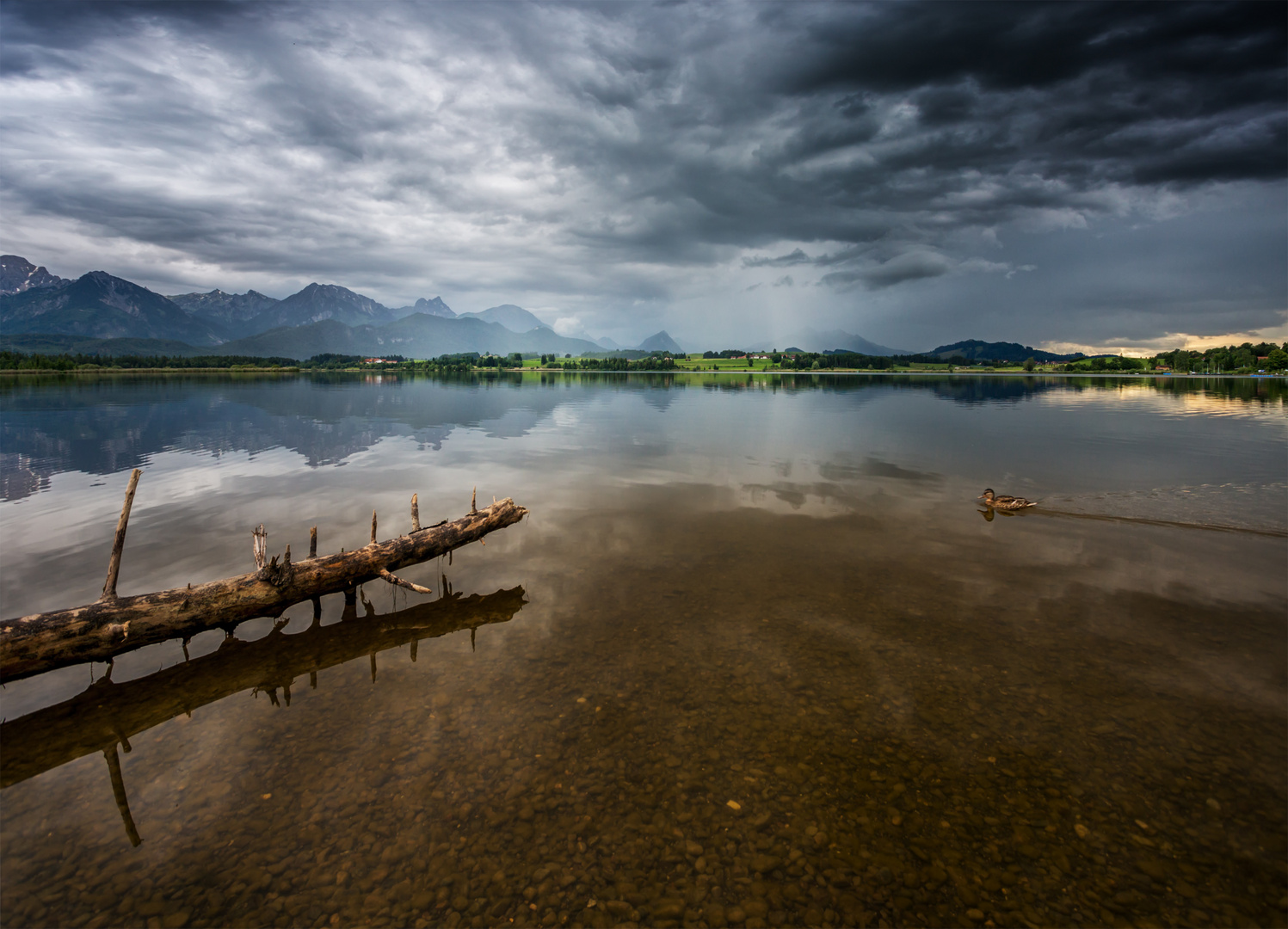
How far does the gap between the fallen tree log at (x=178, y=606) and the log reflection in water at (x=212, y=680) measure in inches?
33.6

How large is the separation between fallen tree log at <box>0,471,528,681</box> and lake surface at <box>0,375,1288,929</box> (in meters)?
0.99

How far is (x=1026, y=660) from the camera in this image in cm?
1314

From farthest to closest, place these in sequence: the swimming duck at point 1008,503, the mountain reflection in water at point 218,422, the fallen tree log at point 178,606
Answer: the mountain reflection in water at point 218,422 → the swimming duck at point 1008,503 → the fallen tree log at point 178,606

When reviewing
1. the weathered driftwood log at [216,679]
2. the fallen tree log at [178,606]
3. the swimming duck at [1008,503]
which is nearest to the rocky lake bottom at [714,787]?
the weathered driftwood log at [216,679]

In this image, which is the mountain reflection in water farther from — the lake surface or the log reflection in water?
the log reflection in water

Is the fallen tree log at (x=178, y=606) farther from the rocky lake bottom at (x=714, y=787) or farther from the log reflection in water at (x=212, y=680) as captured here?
the rocky lake bottom at (x=714, y=787)

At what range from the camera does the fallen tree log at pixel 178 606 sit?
11.6 m

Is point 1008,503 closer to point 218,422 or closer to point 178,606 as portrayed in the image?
point 178,606

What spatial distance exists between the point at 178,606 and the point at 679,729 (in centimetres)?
1253

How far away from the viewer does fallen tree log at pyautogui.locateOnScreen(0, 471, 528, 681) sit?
11.6m

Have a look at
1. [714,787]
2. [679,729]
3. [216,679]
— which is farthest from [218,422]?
[714,787]

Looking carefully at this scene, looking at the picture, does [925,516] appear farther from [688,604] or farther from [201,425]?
[201,425]

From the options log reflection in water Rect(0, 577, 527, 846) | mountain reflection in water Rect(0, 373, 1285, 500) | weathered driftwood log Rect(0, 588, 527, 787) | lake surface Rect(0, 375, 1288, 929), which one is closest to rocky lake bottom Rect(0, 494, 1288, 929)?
lake surface Rect(0, 375, 1288, 929)

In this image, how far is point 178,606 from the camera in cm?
1312
